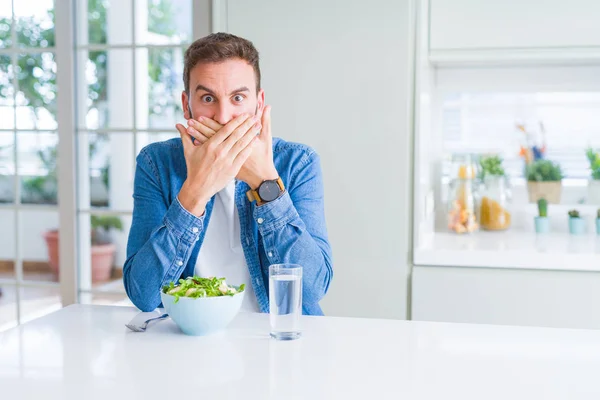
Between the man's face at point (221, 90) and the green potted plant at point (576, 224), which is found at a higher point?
the man's face at point (221, 90)

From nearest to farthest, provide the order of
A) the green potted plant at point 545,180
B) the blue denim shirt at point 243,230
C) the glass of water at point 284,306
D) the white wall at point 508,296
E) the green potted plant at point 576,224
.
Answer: the glass of water at point 284,306 < the blue denim shirt at point 243,230 < the white wall at point 508,296 < the green potted plant at point 576,224 < the green potted plant at point 545,180

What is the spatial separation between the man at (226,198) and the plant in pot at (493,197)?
123 cm

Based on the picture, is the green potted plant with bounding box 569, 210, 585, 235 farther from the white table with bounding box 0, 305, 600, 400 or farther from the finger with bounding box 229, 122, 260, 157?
the finger with bounding box 229, 122, 260, 157

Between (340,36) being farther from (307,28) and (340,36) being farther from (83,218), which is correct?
(83,218)

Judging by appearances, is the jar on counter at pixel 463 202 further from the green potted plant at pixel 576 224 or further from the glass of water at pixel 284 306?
the glass of water at pixel 284 306

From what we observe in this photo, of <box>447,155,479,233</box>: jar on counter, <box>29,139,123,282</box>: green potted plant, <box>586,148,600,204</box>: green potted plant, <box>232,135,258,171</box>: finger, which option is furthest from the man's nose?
<box>29,139,123,282</box>: green potted plant

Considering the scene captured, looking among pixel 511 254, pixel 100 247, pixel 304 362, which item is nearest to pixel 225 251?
pixel 304 362

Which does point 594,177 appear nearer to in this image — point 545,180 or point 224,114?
point 545,180

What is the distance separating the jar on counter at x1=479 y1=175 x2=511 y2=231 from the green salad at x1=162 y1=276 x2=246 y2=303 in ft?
5.67

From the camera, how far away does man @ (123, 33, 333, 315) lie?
1.51 metres

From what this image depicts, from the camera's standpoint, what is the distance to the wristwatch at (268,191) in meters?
1.53

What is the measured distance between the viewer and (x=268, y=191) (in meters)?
1.54

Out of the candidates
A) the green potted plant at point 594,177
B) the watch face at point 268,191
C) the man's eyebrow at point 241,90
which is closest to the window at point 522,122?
the green potted plant at point 594,177

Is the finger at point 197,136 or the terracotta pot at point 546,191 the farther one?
the terracotta pot at point 546,191
